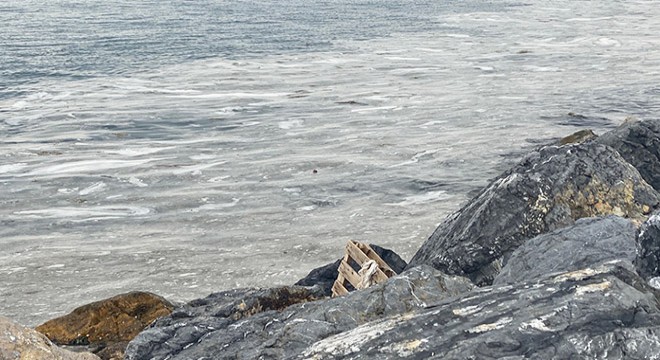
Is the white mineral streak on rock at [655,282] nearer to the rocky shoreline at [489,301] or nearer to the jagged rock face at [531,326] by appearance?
the rocky shoreline at [489,301]

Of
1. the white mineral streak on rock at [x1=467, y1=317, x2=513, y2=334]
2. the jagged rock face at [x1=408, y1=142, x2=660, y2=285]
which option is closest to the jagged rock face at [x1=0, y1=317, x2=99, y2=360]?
the white mineral streak on rock at [x1=467, y1=317, x2=513, y2=334]

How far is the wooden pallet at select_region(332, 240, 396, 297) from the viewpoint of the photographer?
721cm

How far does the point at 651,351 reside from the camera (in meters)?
3.79

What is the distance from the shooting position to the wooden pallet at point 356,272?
7211 mm

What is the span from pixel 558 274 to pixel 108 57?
111 ft

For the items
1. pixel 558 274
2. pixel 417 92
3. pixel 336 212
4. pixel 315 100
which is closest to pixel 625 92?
pixel 417 92

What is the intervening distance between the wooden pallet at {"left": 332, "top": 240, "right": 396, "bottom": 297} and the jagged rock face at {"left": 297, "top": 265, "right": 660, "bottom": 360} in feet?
8.38

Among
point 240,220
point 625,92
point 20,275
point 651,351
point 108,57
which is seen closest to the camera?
point 651,351

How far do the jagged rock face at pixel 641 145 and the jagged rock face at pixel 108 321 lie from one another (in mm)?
5657

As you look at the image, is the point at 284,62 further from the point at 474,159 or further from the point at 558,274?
the point at 558,274

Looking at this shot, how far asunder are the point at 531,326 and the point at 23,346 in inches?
137

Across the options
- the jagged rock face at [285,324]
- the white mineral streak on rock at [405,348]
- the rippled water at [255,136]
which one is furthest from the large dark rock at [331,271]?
the white mineral streak on rock at [405,348]

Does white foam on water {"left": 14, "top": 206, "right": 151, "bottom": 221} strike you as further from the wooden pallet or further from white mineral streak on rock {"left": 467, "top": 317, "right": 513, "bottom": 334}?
white mineral streak on rock {"left": 467, "top": 317, "right": 513, "bottom": 334}

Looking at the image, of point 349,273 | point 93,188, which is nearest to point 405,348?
point 349,273
